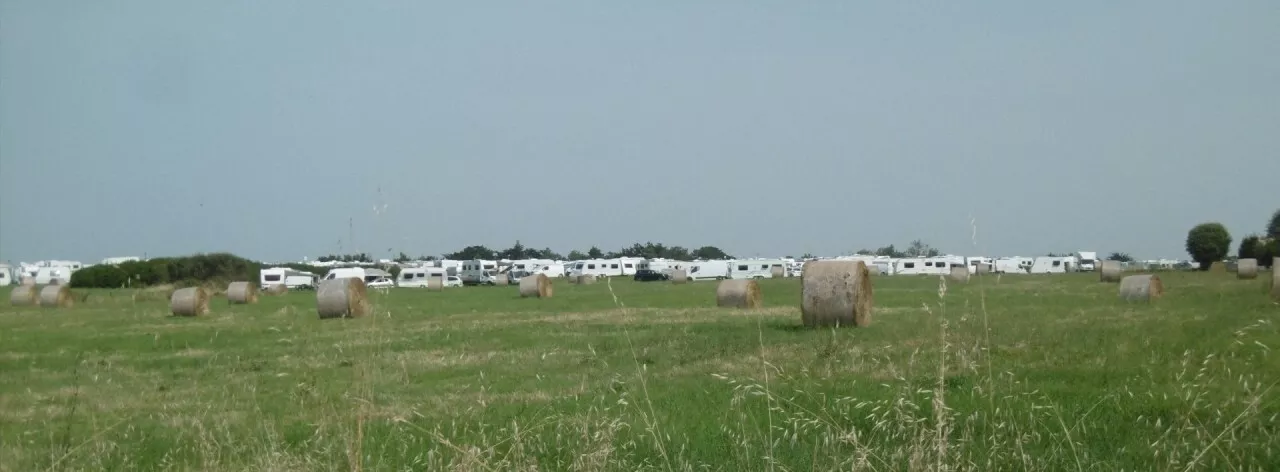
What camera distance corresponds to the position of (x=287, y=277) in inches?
3497

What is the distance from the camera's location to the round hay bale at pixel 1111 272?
51.8 metres

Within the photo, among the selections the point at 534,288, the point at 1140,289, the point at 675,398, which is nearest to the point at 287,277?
the point at 534,288

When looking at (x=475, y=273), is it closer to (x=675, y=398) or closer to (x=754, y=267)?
(x=754, y=267)

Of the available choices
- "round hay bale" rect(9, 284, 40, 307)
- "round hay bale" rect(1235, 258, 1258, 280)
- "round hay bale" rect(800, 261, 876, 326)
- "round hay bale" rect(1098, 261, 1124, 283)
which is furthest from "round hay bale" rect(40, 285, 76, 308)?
"round hay bale" rect(1235, 258, 1258, 280)

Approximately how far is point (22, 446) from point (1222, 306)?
2188cm

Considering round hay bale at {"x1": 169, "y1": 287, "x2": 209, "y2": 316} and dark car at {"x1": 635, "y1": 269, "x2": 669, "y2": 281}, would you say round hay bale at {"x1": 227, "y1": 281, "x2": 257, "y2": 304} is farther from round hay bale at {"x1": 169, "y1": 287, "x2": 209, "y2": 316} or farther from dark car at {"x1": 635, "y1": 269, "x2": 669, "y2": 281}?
dark car at {"x1": 635, "y1": 269, "x2": 669, "y2": 281}

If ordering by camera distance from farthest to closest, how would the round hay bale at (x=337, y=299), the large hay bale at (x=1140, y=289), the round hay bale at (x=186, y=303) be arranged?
the round hay bale at (x=186, y=303) < the round hay bale at (x=337, y=299) < the large hay bale at (x=1140, y=289)

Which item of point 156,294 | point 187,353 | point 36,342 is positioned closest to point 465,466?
point 187,353

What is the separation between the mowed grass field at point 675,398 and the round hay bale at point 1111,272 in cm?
3532

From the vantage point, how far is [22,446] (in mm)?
7598

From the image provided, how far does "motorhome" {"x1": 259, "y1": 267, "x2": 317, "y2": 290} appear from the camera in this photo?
88025mm

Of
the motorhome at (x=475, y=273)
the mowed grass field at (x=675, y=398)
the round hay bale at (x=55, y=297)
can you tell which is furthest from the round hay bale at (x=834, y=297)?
the motorhome at (x=475, y=273)

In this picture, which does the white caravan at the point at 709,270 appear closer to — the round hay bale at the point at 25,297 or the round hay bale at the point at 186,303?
the round hay bale at the point at 25,297

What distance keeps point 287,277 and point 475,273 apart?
1638 cm
